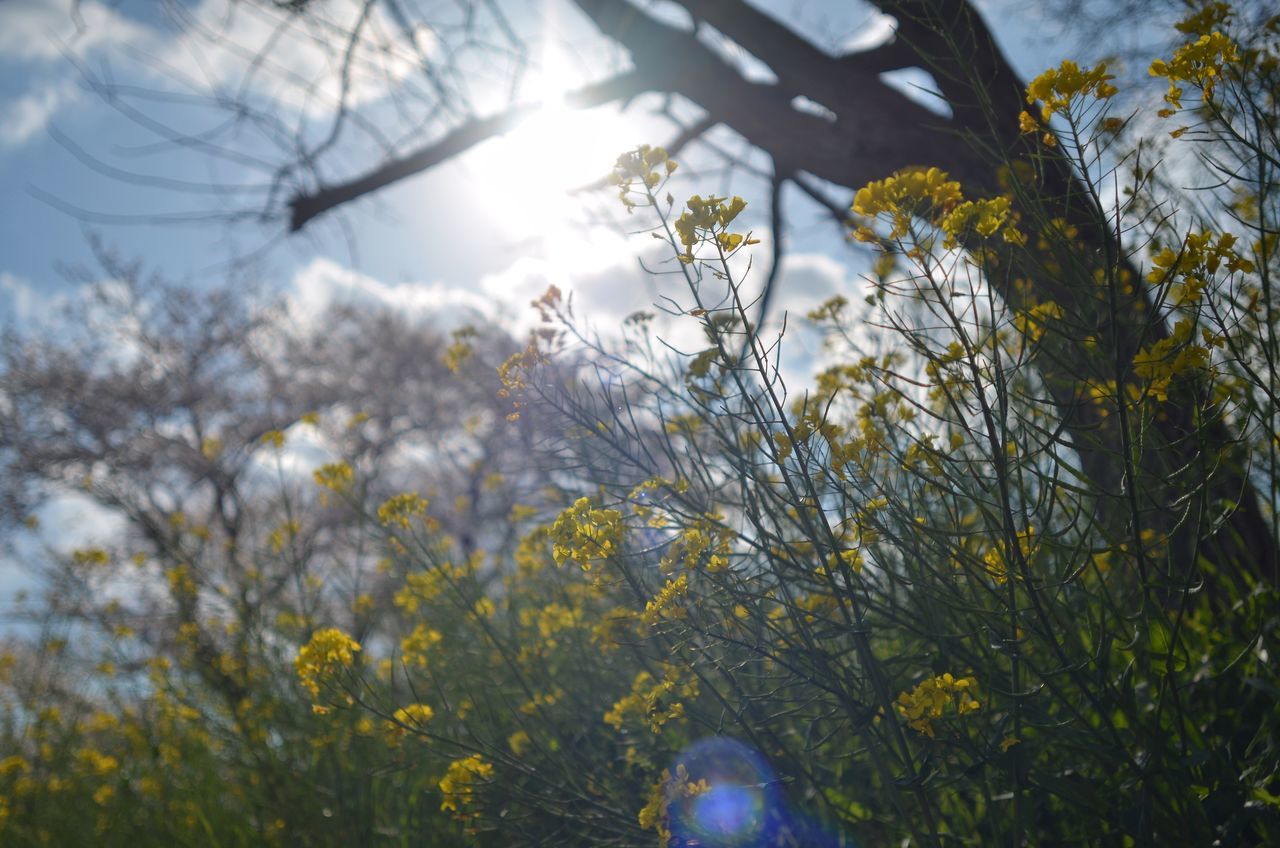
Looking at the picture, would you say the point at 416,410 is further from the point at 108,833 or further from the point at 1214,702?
the point at 1214,702

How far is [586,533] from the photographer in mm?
1438

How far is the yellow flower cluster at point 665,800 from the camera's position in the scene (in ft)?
4.62

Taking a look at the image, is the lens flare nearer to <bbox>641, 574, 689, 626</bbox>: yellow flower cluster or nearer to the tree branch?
<bbox>641, 574, 689, 626</bbox>: yellow flower cluster

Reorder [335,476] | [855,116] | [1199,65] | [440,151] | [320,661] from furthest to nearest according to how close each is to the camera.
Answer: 1. [440,151]
2. [855,116]
3. [335,476]
4. [320,661]
5. [1199,65]

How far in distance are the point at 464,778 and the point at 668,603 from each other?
686 millimetres

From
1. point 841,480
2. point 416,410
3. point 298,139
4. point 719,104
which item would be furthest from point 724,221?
point 416,410

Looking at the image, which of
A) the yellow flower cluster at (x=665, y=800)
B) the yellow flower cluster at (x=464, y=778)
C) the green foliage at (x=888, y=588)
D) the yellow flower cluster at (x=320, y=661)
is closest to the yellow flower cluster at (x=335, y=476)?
the green foliage at (x=888, y=588)

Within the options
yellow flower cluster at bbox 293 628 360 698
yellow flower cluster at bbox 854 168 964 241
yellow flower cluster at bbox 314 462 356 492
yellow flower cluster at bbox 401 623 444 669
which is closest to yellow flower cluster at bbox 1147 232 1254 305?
yellow flower cluster at bbox 854 168 964 241

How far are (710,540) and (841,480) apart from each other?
249mm

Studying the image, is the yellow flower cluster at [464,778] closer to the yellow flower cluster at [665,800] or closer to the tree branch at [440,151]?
the yellow flower cluster at [665,800]

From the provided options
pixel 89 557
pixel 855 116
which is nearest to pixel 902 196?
pixel 855 116

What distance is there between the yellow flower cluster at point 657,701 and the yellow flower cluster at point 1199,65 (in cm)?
124

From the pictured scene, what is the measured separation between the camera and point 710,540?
4.64 ft

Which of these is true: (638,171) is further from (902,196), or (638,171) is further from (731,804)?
(731,804)
